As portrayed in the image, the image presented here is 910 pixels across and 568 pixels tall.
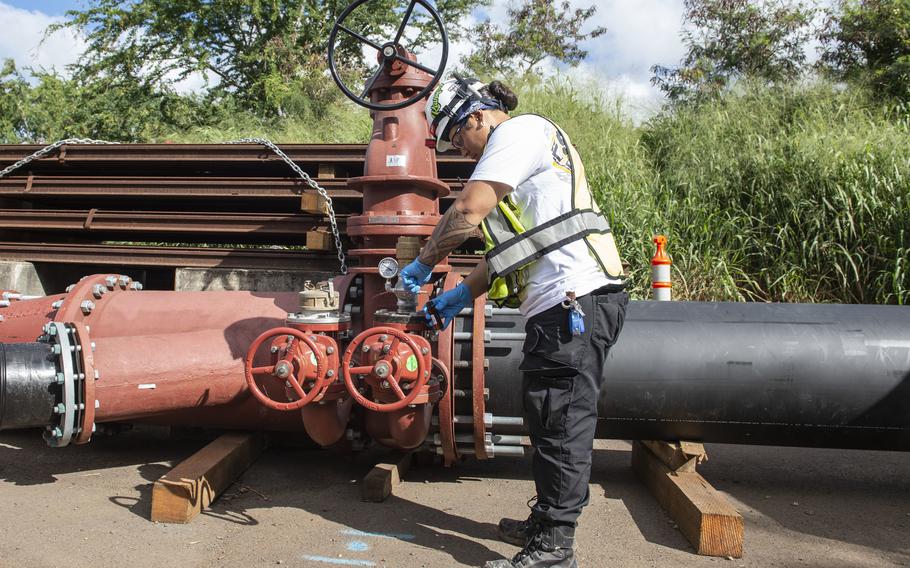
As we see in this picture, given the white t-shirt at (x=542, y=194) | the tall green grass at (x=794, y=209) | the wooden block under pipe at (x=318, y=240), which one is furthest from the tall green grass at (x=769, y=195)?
the white t-shirt at (x=542, y=194)

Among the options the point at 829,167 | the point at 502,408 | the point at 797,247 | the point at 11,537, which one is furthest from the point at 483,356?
the point at 829,167

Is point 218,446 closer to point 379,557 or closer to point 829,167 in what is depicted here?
point 379,557

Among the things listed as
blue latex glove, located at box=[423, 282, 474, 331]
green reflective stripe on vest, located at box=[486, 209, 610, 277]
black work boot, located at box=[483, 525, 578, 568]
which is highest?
green reflective stripe on vest, located at box=[486, 209, 610, 277]

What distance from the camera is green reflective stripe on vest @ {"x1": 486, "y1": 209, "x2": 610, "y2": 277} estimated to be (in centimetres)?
213

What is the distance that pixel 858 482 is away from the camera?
3.13 meters

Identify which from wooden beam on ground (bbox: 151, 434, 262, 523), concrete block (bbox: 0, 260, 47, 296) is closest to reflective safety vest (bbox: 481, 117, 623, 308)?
wooden beam on ground (bbox: 151, 434, 262, 523)

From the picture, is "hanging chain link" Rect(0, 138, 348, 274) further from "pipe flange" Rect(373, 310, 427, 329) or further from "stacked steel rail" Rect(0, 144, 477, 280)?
"pipe flange" Rect(373, 310, 427, 329)

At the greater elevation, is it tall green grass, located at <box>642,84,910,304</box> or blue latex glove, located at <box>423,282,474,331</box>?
tall green grass, located at <box>642,84,910,304</box>

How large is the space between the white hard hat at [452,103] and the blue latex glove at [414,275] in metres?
0.45

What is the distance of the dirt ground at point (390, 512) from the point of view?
2.27 meters

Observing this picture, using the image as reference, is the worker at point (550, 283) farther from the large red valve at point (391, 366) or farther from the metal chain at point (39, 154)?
the metal chain at point (39, 154)

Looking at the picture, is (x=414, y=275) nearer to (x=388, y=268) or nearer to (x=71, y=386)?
(x=388, y=268)

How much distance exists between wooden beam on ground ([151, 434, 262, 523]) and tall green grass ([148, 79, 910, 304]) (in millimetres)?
3147

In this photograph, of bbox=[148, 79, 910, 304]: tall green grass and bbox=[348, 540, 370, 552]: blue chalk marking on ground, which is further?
bbox=[148, 79, 910, 304]: tall green grass
